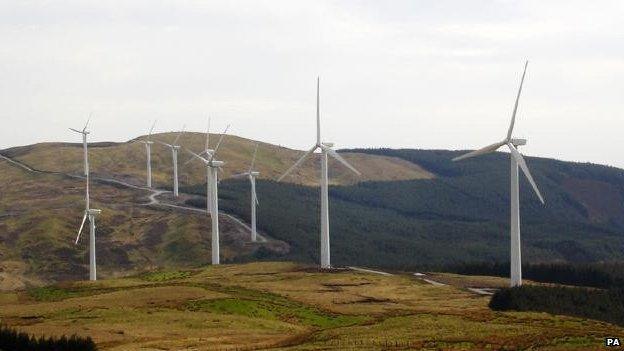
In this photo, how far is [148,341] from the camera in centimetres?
10169

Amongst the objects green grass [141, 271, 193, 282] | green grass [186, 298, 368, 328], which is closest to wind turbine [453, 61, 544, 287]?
green grass [186, 298, 368, 328]

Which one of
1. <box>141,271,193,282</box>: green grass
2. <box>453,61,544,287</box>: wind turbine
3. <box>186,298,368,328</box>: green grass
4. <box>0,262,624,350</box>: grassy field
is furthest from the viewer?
<box>141,271,193,282</box>: green grass

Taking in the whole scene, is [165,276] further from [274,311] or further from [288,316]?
[288,316]

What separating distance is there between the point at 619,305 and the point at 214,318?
50458 millimetres

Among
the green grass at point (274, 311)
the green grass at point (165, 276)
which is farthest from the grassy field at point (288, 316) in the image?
the green grass at point (165, 276)

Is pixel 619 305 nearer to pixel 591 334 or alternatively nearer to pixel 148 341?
pixel 591 334

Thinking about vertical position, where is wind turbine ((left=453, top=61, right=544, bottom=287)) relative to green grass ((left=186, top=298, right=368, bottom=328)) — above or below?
above

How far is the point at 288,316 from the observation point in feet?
420

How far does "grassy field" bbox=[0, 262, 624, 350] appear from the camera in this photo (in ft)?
→ 319

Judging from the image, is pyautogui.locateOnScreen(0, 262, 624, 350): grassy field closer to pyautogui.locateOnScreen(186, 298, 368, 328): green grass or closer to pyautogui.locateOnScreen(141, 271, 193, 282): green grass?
pyautogui.locateOnScreen(186, 298, 368, 328): green grass

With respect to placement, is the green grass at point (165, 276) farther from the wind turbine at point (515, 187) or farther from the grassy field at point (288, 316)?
the wind turbine at point (515, 187)

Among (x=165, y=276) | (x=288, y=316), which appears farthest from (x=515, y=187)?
(x=165, y=276)

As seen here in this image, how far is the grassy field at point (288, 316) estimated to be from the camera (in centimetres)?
9712

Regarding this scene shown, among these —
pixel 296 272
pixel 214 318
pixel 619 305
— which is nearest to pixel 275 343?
pixel 214 318
